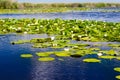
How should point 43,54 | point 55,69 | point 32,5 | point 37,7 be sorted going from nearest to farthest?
point 55,69, point 43,54, point 32,5, point 37,7

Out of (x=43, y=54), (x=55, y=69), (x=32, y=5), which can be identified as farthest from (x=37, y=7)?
(x=55, y=69)

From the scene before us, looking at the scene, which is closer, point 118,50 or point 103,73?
point 103,73

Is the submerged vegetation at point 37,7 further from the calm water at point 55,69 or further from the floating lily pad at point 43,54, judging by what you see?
the calm water at point 55,69

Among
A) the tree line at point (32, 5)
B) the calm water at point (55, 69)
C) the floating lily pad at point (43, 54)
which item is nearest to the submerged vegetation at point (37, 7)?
the tree line at point (32, 5)

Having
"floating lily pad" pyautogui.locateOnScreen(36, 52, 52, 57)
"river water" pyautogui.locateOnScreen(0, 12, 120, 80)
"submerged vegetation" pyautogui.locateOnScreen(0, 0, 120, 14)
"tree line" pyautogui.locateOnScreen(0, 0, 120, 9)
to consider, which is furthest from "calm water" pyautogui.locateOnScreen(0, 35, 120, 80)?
"tree line" pyautogui.locateOnScreen(0, 0, 120, 9)

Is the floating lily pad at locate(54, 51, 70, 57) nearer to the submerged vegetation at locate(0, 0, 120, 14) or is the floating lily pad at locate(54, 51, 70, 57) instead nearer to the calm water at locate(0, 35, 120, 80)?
the calm water at locate(0, 35, 120, 80)

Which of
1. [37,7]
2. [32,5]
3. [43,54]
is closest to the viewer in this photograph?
[43,54]

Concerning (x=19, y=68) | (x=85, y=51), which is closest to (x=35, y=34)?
(x=85, y=51)

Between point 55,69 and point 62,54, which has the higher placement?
point 62,54

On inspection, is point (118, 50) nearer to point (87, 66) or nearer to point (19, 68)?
point (87, 66)

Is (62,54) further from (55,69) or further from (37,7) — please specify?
(37,7)

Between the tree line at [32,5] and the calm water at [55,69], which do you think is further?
the tree line at [32,5]
